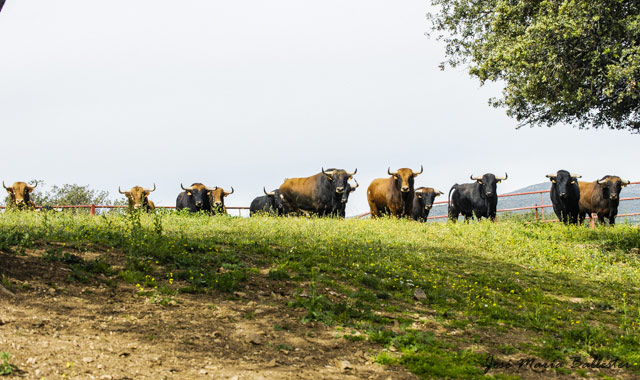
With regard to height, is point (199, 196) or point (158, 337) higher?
point (199, 196)

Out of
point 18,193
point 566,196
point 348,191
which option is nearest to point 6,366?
point 348,191

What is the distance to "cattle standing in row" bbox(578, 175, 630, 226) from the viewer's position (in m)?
24.2

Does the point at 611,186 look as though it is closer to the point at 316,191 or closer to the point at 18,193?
the point at 316,191

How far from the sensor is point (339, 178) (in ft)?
76.8

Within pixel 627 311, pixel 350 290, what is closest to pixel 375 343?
pixel 350 290

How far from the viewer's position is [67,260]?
8797 mm

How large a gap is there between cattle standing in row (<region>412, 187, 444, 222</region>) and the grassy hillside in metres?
12.0

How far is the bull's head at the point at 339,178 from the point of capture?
2323cm

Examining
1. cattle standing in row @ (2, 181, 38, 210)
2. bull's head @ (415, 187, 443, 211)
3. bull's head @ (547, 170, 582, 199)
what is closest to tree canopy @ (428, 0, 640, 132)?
bull's head @ (547, 170, 582, 199)

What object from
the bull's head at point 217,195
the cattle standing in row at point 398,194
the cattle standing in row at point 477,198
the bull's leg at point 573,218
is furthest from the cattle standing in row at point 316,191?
the bull's leg at point 573,218

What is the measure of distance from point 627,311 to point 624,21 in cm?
899

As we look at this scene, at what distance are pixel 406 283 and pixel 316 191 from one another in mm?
14580

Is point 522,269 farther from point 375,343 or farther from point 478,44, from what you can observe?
point 478,44

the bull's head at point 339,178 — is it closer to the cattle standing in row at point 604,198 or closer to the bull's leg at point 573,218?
the bull's leg at point 573,218
